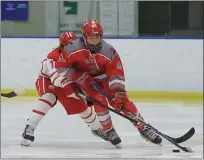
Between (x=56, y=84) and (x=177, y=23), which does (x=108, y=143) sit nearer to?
(x=56, y=84)

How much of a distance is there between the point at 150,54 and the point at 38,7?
1.43 m

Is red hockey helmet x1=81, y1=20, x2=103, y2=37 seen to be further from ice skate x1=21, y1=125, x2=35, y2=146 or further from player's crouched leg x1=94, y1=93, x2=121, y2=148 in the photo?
ice skate x1=21, y1=125, x2=35, y2=146

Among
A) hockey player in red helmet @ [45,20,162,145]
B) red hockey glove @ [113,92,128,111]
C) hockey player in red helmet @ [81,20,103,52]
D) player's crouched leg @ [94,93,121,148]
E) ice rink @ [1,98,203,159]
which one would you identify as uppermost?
hockey player in red helmet @ [81,20,103,52]

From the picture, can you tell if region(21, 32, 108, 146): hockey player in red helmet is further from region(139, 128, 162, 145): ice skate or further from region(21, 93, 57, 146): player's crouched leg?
region(139, 128, 162, 145): ice skate

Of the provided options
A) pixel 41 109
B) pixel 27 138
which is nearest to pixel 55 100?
pixel 41 109

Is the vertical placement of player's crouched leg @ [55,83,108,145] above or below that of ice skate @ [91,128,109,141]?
above

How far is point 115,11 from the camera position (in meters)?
7.10

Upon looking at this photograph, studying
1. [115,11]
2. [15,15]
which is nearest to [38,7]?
[15,15]

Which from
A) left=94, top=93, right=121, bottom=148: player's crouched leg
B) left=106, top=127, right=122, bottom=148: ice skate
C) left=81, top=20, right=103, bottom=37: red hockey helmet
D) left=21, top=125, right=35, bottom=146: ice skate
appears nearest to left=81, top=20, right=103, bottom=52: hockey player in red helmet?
left=81, top=20, right=103, bottom=37: red hockey helmet

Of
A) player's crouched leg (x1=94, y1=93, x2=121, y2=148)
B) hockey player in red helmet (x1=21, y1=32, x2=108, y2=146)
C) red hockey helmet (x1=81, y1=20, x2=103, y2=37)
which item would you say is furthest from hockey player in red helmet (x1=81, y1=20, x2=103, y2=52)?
player's crouched leg (x1=94, y1=93, x2=121, y2=148)

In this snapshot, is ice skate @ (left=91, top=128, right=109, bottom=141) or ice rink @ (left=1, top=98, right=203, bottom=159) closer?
ice rink @ (left=1, top=98, right=203, bottom=159)

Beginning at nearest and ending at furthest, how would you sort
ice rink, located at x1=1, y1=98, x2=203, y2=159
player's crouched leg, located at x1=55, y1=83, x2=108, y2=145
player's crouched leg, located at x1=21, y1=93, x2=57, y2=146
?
A: ice rink, located at x1=1, y1=98, x2=203, y2=159
player's crouched leg, located at x1=55, y1=83, x2=108, y2=145
player's crouched leg, located at x1=21, y1=93, x2=57, y2=146

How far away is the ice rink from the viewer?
3574 mm

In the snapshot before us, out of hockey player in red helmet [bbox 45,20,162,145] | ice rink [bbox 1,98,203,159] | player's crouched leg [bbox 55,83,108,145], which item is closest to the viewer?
ice rink [bbox 1,98,203,159]
